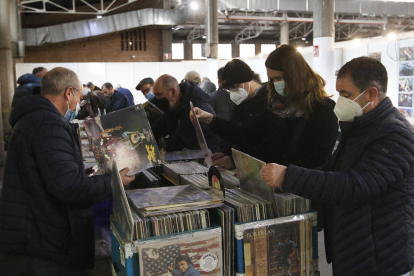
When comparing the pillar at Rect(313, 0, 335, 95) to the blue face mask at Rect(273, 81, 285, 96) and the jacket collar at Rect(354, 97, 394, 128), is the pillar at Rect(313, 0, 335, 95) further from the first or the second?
the jacket collar at Rect(354, 97, 394, 128)

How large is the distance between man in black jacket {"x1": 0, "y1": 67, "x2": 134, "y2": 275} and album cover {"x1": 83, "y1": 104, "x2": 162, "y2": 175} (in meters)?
0.09

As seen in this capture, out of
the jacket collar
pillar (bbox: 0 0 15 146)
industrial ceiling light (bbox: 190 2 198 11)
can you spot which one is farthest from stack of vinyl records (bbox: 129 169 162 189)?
industrial ceiling light (bbox: 190 2 198 11)

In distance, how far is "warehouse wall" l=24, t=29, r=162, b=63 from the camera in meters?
18.3

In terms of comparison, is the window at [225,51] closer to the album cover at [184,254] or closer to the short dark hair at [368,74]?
the short dark hair at [368,74]

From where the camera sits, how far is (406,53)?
6711 mm

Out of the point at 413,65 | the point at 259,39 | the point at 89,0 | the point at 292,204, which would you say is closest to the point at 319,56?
the point at 413,65

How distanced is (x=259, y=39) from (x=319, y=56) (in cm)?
1688

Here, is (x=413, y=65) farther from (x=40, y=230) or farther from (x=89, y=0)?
(x=89, y=0)

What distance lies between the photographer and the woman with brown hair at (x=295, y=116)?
209 centimetres

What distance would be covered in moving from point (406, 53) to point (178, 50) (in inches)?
738

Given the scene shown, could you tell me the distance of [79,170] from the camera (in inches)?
75.8

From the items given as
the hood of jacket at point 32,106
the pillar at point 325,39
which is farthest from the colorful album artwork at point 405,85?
the hood of jacket at point 32,106

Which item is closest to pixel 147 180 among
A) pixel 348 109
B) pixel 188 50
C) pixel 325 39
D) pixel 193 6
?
pixel 348 109

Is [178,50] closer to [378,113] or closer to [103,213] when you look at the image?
[103,213]
